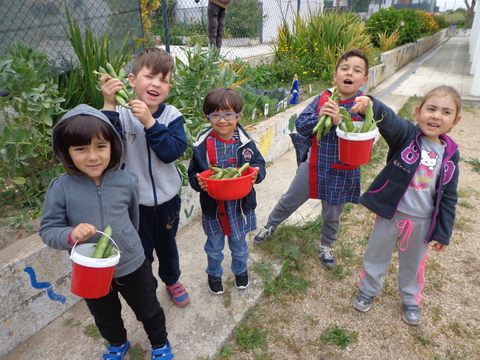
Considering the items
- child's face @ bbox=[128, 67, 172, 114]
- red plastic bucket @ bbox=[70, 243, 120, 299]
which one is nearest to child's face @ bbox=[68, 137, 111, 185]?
red plastic bucket @ bbox=[70, 243, 120, 299]

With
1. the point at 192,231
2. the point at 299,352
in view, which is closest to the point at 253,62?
the point at 192,231

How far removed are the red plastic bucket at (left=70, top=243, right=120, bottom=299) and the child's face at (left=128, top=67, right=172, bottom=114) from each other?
84cm

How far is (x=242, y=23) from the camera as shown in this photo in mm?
7777

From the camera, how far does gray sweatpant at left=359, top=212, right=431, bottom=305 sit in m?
2.01

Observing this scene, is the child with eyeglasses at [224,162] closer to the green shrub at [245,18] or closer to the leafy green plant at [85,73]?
the leafy green plant at [85,73]

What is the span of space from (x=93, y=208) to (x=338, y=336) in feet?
5.61

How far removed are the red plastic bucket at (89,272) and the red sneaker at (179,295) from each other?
93 centimetres

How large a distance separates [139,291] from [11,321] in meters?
0.88

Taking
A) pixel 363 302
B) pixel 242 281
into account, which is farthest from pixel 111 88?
pixel 363 302

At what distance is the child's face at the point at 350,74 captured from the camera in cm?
216

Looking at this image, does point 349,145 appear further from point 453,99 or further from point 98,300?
point 98,300

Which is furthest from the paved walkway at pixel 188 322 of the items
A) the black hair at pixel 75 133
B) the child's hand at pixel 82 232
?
the black hair at pixel 75 133

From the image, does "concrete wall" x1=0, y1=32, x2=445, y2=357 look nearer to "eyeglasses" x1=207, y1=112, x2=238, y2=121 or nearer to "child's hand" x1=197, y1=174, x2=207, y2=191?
"child's hand" x1=197, y1=174, x2=207, y2=191

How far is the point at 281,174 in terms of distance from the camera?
4363 millimetres
